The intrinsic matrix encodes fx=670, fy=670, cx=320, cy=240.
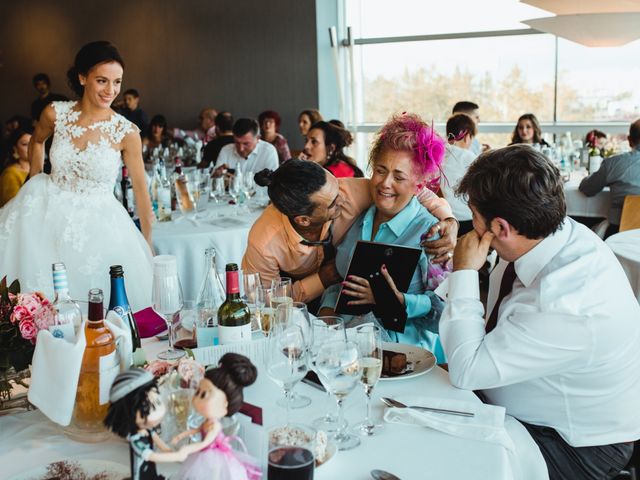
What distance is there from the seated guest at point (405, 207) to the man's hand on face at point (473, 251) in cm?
54

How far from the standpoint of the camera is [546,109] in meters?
8.81

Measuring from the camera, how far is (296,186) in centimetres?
241

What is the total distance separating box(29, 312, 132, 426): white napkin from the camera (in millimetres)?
1288

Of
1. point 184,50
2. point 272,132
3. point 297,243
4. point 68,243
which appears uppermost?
point 184,50

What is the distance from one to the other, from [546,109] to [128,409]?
8.72 m

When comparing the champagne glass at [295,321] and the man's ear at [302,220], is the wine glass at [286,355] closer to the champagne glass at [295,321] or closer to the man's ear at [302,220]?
the champagne glass at [295,321]

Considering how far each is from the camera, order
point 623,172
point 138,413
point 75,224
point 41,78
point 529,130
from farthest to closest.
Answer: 1. point 41,78
2. point 529,130
3. point 623,172
4. point 75,224
5. point 138,413

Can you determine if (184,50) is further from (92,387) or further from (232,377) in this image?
(232,377)

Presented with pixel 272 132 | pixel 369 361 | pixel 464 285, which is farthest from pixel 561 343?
pixel 272 132

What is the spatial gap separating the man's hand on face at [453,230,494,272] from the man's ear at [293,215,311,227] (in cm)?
78

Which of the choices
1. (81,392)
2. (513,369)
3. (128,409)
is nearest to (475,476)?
(513,369)

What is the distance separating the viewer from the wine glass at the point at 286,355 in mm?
1361

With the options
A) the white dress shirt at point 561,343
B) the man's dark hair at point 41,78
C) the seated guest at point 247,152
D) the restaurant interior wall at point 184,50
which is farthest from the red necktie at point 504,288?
the man's dark hair at point 41,78

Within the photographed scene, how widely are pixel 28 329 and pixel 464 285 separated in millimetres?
1070
